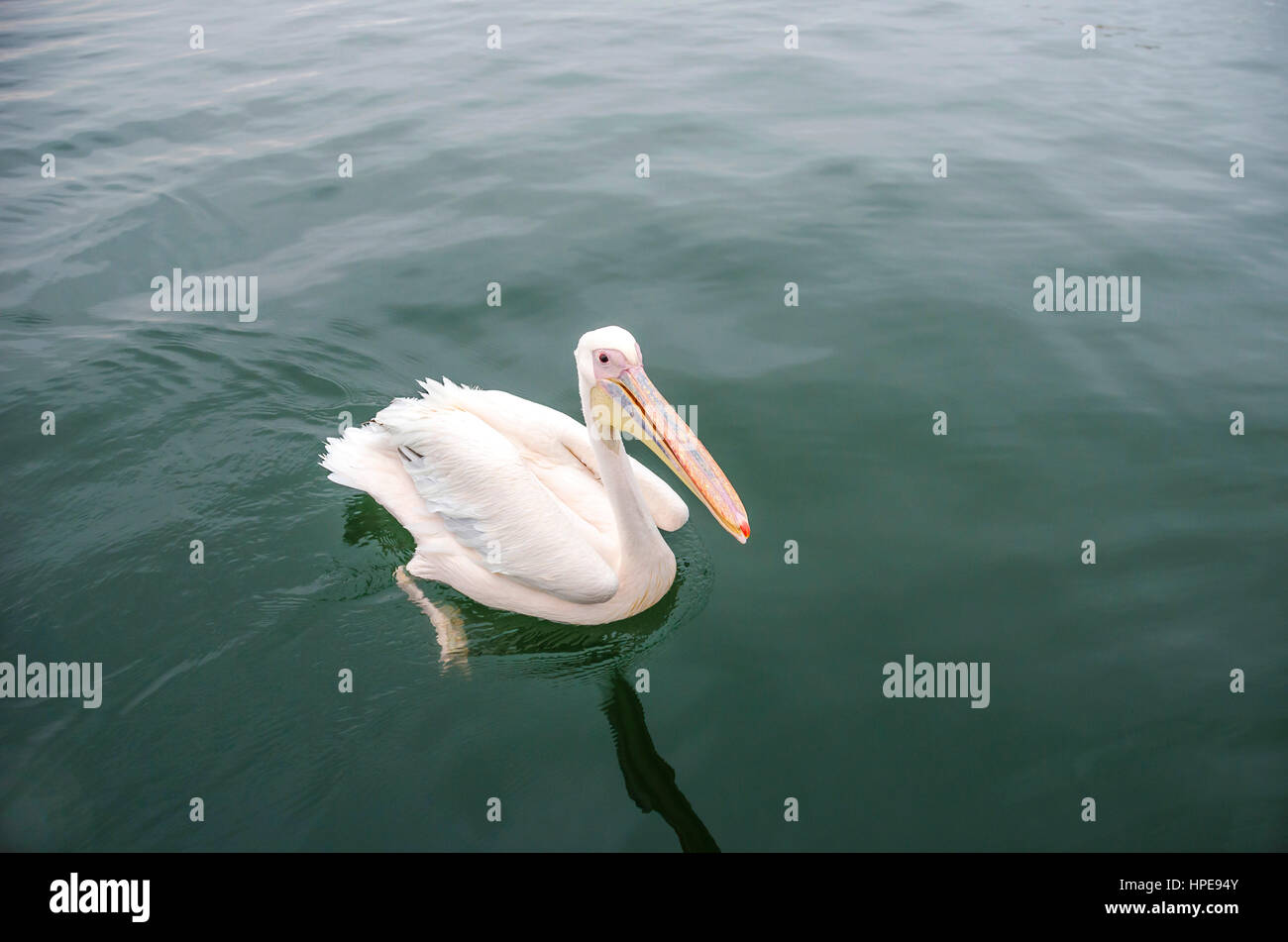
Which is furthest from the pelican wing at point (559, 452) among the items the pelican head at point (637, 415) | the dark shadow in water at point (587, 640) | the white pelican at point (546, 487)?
the pelican head at point (637, 415)

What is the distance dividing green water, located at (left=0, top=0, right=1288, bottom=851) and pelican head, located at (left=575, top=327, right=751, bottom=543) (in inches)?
36.1

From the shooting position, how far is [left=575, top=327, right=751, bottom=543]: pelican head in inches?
169

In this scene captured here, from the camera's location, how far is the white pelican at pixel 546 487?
14.7 ft

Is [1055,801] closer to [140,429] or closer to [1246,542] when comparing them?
[1246,542]

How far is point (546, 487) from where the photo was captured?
520 cm

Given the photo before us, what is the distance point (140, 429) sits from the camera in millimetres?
6137

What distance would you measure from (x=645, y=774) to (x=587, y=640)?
86 cm

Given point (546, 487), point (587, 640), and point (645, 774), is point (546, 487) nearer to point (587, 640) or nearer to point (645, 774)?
point (587, 640)

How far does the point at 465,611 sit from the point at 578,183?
214 inches
